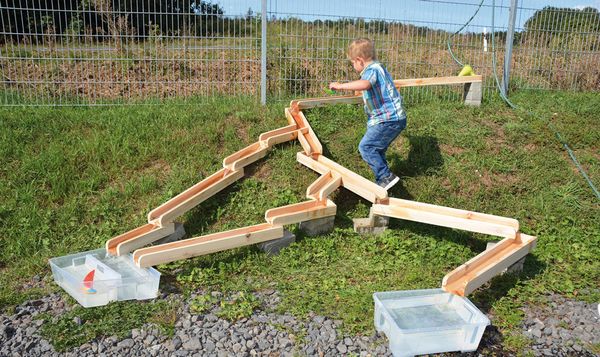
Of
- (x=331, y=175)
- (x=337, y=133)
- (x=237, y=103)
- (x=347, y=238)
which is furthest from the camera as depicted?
(x=237, y=103)

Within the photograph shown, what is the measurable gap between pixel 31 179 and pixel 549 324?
5177 millimetres

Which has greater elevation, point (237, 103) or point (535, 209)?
point (237, 103)

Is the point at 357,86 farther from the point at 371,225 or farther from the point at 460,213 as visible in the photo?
the point at 460,213

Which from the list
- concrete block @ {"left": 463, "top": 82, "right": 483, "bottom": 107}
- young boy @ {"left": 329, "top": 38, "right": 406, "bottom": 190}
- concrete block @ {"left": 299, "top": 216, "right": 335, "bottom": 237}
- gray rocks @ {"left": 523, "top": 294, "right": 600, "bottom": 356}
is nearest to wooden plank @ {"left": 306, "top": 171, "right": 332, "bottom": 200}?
concrete block @ {"left": 299, "top": 216, "right": 335, "bottom": 237}

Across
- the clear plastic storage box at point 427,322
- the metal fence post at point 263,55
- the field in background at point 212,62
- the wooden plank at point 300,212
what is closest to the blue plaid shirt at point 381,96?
the wooden plank at point 300,212

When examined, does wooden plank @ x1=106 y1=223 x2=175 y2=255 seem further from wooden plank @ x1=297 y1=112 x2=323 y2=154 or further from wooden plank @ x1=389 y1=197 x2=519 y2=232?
wooden plank @ x1=389 y1=197 x2=519 y2=232

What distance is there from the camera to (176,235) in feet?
16.0

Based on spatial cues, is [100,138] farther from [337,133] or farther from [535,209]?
[535,209]

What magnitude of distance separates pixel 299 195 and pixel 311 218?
75 cm

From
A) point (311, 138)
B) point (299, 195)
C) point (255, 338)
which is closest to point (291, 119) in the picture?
point (311, 138)

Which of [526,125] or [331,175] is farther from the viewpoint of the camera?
[526,125]

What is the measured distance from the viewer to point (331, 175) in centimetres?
537

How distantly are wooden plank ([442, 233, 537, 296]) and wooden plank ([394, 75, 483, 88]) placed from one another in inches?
114

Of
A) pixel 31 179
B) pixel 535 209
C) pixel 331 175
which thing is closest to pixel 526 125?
pixel 535 209
